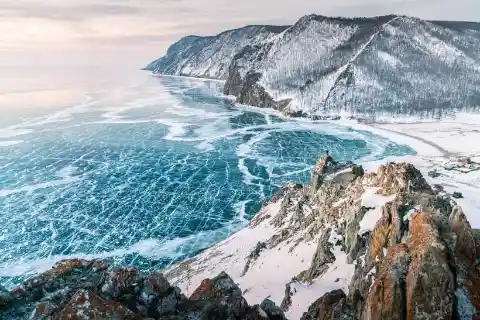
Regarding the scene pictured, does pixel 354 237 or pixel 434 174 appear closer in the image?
pixel 354 237

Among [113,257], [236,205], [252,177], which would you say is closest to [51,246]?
[113,257]

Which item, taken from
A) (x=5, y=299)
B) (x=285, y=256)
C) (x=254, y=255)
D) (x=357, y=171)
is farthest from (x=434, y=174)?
(x=5, y=299)

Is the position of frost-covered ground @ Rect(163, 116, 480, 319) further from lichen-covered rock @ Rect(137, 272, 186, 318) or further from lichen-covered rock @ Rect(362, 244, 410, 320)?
lichen-covered rock @ Rect(137, 272, 186, 318)

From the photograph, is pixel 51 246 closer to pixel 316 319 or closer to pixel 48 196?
pixel 48 196

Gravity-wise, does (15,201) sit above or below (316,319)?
below

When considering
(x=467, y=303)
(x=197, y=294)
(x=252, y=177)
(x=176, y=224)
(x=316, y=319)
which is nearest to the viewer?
(x=467, y=303)

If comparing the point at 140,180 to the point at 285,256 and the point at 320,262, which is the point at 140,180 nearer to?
the point at 285,256
